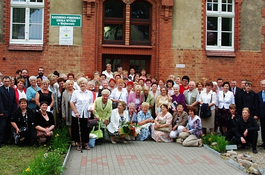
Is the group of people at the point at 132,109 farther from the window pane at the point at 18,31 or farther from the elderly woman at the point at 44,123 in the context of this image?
the window pane at the point at 18,31

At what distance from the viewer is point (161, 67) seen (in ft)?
48.3

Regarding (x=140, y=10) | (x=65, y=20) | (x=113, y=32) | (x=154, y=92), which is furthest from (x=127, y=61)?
(x=154, y=92)

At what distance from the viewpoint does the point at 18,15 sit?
571 inches

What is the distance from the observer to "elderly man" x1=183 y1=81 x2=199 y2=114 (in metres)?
10.8

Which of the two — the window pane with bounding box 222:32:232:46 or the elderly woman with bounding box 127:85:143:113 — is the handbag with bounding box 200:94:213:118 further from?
the window pane with bounding box 222:32:232:46

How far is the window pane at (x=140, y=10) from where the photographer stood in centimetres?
1517

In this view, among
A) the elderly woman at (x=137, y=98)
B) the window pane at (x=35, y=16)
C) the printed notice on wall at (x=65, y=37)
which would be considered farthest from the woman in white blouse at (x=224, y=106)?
the window pane at (x=35, y=16)

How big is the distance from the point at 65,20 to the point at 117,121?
21.9 feet

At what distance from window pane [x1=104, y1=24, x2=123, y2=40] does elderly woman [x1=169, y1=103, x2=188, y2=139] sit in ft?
19.9

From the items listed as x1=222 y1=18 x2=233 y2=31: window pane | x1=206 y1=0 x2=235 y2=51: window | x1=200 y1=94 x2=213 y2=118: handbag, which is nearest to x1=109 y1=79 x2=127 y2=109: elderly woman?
x1=200 y1=94 x2=213 y2=118: handbag

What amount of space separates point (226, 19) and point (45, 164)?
41.1 feet

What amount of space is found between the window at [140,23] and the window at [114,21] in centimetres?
54

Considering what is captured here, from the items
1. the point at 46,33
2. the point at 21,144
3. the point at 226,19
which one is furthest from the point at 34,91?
the point at 226,19

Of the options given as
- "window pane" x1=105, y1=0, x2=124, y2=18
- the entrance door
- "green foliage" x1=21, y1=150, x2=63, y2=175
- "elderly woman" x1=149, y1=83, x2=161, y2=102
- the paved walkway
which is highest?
"window pane" x1=105, y1=0, x2=124, y2=18
